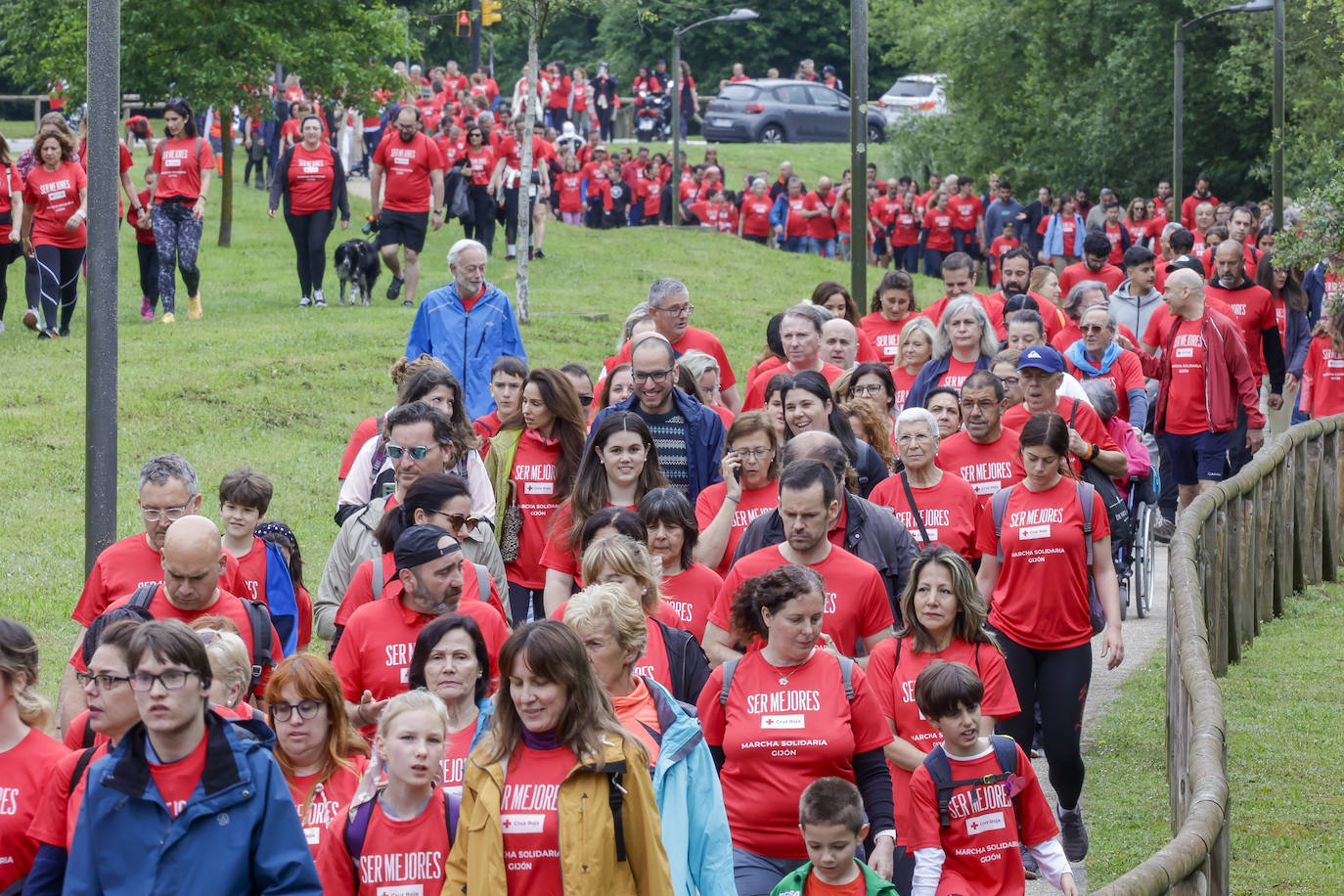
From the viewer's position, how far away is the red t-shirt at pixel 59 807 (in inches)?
199

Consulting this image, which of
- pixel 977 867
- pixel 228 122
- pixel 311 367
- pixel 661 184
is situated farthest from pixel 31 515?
pixel 661 184

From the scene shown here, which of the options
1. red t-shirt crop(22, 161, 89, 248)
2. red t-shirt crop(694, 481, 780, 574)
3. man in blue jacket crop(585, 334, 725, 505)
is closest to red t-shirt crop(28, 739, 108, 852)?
red t-shirt crop(694, 481, 780, 574)

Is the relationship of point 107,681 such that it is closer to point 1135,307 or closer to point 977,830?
point 977,830

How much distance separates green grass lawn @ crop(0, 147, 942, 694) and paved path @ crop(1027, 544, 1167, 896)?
520 cm

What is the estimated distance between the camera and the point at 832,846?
5.86 meters

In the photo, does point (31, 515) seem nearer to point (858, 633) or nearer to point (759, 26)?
point (858, 633)

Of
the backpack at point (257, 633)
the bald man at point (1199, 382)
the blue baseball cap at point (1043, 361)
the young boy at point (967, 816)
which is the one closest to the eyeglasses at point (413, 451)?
the backpack at point (257, 633)

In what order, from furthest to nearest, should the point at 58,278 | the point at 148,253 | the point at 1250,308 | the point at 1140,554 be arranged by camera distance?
the point at 148,253
the point at 58,278
the point at 1250,308
the point at 1140,554

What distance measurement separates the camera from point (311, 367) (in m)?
18.2

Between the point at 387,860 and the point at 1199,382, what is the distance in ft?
34.9

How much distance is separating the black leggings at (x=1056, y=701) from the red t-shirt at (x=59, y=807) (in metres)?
4.53

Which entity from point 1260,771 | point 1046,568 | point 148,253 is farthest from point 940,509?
point 148,253

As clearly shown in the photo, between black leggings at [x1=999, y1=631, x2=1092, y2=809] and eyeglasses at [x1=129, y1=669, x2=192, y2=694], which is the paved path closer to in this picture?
black leggings at [x1=999, y1=631, x2=1092, y2=809]

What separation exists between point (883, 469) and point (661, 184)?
28.8m
